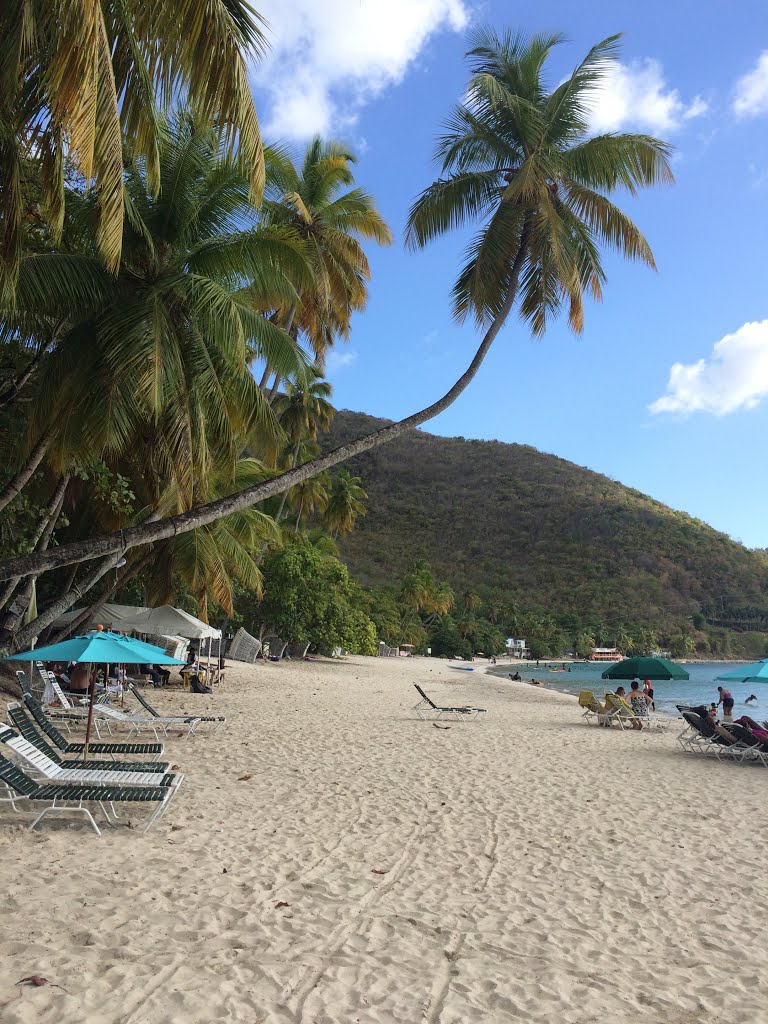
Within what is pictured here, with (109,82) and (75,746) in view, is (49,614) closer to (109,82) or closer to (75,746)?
(75,746)

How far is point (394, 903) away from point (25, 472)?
21.8ft

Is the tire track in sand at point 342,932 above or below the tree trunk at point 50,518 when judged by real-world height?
below

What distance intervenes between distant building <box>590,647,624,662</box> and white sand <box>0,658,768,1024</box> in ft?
267

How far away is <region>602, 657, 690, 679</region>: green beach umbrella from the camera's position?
16594 mm

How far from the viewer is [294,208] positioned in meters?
15.8

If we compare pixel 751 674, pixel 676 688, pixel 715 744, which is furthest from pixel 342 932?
pixel 676 688

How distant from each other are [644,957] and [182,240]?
30.5ft

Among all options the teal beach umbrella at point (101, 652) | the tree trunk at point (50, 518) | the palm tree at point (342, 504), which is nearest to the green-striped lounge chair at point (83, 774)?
the teal beach umbrella at point (101, 652)

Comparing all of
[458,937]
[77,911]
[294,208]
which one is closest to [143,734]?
[77,911]

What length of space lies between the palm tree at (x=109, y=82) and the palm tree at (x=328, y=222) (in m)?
9.04

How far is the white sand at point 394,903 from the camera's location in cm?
333

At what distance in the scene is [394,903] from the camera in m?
4.55

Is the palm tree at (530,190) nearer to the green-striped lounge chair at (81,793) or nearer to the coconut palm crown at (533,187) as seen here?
the coconut palm crown at (533,187)

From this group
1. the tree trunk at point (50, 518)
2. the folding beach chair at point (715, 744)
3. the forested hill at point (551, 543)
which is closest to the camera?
the folding beach chair at point (715, 744)
